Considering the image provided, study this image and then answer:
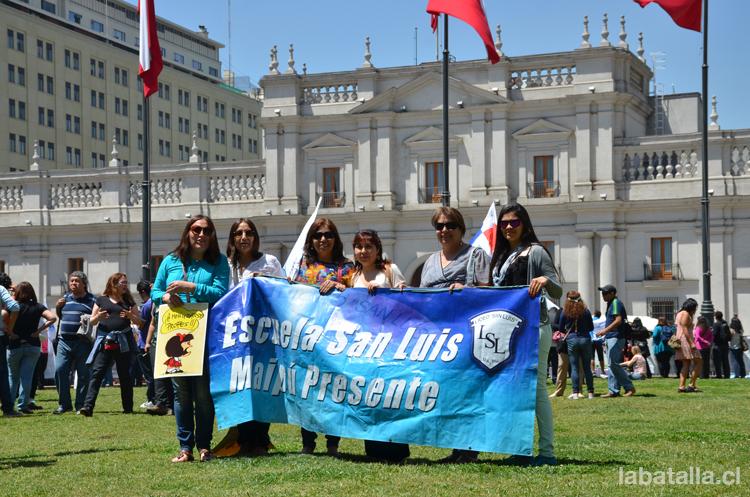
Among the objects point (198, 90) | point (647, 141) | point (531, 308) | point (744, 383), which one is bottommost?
point (744, 383)

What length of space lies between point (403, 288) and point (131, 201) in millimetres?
49021

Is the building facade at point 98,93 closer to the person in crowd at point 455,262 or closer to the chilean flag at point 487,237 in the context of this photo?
the chilean flag at point 487,237

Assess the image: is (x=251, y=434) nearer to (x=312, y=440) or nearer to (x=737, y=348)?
(x=312, y=440)

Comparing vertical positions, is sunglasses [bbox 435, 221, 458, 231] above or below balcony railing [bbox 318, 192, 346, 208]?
below

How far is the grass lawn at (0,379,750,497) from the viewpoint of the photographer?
851 cm

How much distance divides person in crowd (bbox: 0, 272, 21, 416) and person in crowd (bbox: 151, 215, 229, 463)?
605 centimetres

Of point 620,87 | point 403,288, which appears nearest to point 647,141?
point 620,87

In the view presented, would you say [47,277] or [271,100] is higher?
[271,100]

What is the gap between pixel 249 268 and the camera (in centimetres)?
1090

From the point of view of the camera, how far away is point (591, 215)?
165 feet

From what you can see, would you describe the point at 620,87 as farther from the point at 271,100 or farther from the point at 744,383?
the point at 744,383

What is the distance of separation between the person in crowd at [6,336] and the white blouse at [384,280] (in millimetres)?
6938

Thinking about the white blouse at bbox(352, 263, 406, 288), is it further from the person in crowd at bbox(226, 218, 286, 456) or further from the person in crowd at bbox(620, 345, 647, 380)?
the person in crowd at bbox(620, 345, 647, 380)

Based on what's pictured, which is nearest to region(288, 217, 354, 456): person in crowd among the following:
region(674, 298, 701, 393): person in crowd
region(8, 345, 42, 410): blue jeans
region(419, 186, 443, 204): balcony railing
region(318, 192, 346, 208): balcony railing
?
region(8, 345, 42, 410): blue jeans
